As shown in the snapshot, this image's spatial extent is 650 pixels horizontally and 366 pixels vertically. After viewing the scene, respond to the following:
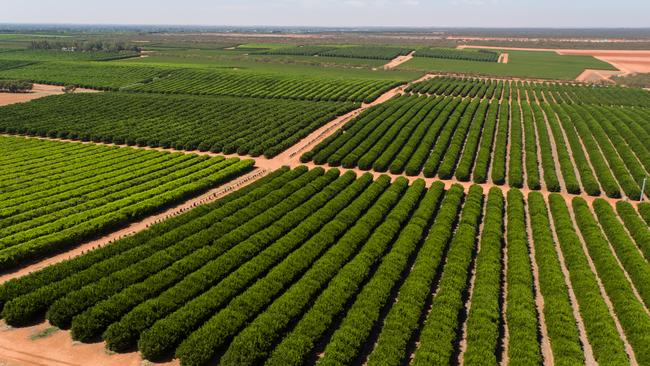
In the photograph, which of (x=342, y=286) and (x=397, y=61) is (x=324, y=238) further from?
(x=397, y=61)

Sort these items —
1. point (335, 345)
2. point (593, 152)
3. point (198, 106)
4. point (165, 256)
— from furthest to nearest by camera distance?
point (198, 106), point (593, 152), point (165, 256), point (335, 345)

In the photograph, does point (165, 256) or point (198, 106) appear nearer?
point (165, 256)

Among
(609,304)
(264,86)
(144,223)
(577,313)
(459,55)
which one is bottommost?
(577,313)

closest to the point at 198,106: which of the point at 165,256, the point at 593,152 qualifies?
the point at 165,256

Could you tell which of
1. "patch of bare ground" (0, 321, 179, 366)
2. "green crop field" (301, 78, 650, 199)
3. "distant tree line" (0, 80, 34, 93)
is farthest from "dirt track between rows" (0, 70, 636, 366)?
"distant tree line" (0, 80, 34, 93)

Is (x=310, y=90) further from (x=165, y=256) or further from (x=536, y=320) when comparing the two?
(x=536, y=320)

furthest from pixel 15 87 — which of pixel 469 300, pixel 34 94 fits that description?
pixel 469 300
